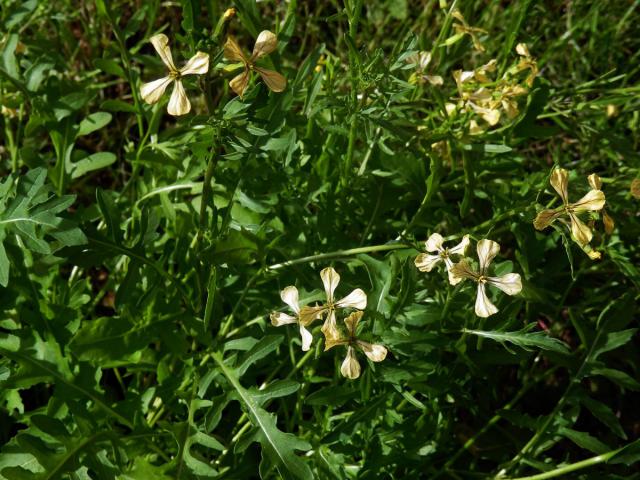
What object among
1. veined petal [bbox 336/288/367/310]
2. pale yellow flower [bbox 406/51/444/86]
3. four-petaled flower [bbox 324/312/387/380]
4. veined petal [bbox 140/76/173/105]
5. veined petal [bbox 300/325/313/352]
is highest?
veined petal [bbox 140/76/173/105]

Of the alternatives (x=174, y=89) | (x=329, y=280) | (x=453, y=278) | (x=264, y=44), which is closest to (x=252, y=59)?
(x=264, y=44)

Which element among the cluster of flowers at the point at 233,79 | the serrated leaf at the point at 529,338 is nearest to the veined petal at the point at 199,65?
the cluster of flowers at the point at 233,79

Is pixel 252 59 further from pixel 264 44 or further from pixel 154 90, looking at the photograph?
pixel 154 90

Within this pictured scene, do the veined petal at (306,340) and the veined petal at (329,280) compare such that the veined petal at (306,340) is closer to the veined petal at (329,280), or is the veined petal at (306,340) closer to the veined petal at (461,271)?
the veined petal at (329,280)

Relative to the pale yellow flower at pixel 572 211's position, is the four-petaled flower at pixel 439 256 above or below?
below

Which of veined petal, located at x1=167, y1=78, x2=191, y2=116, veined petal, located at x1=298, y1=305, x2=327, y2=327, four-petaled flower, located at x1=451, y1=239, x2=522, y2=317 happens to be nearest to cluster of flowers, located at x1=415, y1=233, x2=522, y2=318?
four-petaled flower, located at x1=451, y1=239, x2=522, y2=317

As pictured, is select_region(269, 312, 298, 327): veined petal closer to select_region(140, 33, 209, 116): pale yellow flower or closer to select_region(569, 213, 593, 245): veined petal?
select_region(140, 33, 209, 116): pale yellow flower

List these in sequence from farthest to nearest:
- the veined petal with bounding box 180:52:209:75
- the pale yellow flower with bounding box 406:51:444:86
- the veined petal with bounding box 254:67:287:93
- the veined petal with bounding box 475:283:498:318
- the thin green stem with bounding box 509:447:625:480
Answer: the pale yellow flower with bounding box 406:51:444:86, the thin green stem with bounding box 509:447:625:480, the veined petal with bounding box 475:283:498:318, the veined petal with bounding box 254:67:287:93, the veined petal with bounding box 180:52:209:75
